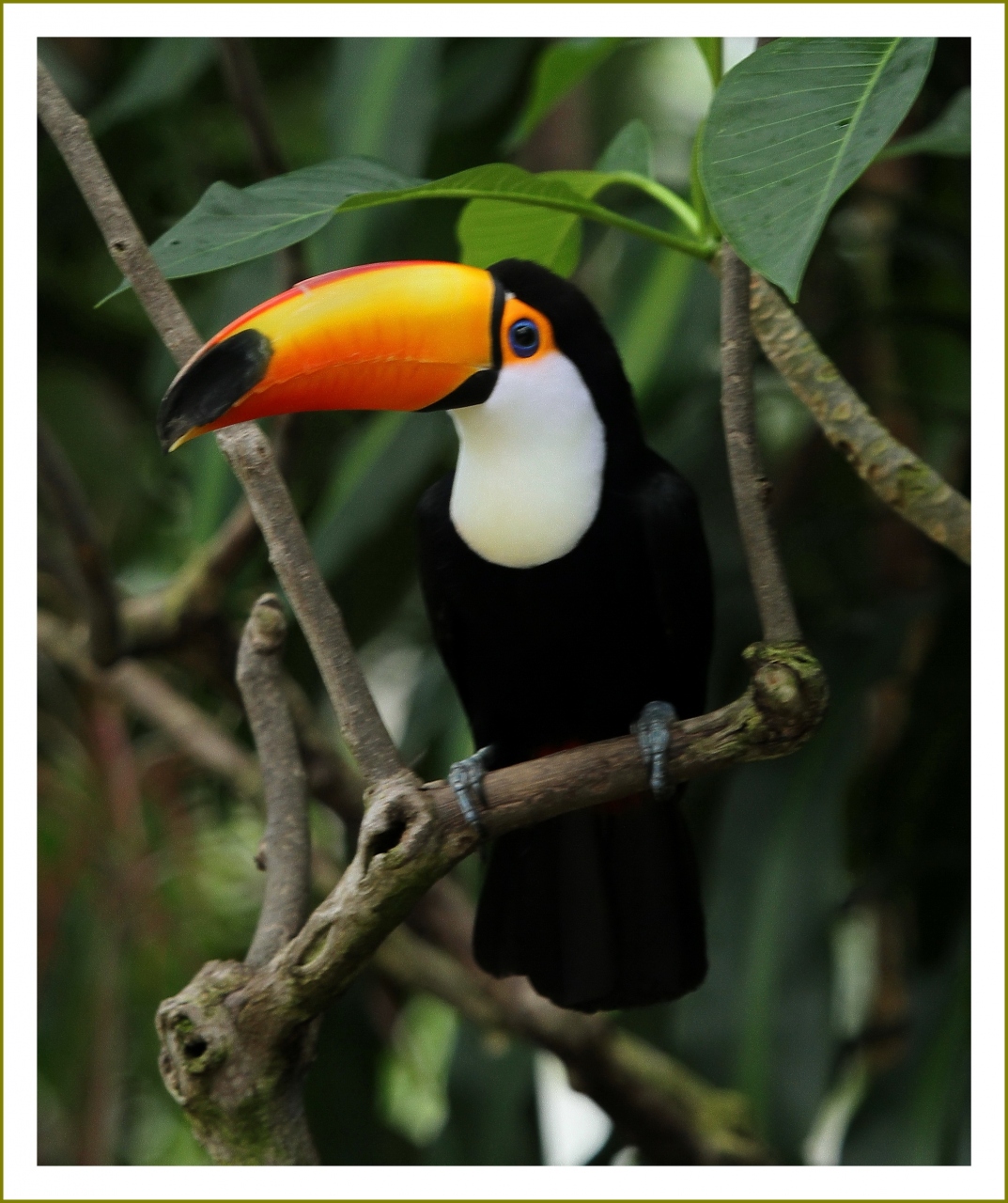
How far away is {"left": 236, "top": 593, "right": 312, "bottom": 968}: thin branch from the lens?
4.19 feet

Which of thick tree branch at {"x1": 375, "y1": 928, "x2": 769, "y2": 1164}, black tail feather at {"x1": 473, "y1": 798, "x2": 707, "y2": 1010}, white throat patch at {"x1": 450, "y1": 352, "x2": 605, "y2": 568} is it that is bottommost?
thick tree branch at {"x1": 375, "y1": 928, "x2": 769, "y2": 1164}

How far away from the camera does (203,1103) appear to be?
3.80ft

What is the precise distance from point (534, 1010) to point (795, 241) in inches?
49.0

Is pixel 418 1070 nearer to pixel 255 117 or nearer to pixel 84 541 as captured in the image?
pixel 84 541

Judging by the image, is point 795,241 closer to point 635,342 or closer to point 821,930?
point 635,342

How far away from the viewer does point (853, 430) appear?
1.39m

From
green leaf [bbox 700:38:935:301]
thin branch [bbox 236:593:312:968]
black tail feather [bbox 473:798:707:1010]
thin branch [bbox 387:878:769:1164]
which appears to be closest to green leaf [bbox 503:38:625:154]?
green leaf [bbox 700:38:935:301]

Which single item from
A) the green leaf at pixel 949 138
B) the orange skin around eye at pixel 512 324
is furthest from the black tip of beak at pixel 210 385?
the green leaf at pixel 949 138

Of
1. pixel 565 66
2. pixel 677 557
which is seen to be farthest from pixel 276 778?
pixel 565 66

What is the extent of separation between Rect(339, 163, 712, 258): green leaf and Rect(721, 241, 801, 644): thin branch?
5.5 inches

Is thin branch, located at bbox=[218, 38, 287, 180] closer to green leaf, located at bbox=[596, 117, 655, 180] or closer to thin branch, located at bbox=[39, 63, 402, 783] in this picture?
green leaf, located at bbox=[596, 117, 655, 180]

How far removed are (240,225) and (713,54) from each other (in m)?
0.59

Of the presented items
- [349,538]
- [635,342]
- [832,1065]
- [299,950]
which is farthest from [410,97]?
[832,1065]

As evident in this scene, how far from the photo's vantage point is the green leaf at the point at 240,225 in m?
1.14
